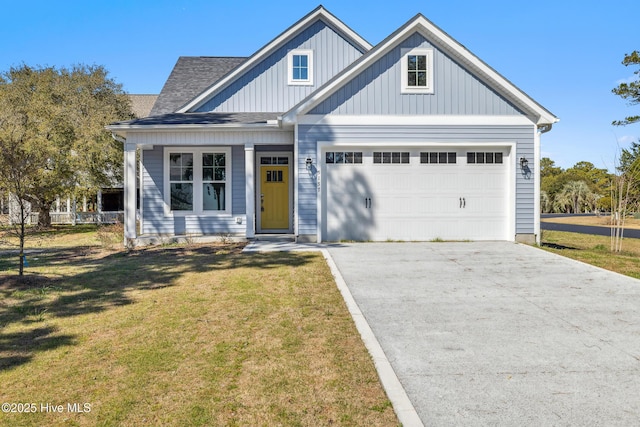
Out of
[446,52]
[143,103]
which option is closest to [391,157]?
[446,52]

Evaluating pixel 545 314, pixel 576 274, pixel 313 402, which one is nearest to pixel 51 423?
pixel 313 402

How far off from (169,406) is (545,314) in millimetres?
4753

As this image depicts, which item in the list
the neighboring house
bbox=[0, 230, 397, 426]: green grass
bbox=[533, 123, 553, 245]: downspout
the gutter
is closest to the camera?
bbox=[0, 230, 397, 426]: green grass

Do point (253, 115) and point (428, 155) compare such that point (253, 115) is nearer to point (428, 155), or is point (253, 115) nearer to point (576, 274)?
point (428, 155)

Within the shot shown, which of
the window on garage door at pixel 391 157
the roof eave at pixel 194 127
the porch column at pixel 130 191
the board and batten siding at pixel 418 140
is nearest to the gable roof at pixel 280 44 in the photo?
the roof eave at pixel 194 127

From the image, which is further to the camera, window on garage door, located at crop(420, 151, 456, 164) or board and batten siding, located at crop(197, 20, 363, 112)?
board and batten siding, located at crop(197, 20, 363, 112)

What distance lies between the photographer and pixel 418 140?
12094 millimetres

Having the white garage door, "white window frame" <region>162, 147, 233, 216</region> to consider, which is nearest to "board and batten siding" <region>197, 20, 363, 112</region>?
"white window frame" <region>162, 147, 233, 216</region>

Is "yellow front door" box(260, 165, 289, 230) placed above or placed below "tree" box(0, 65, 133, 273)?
below

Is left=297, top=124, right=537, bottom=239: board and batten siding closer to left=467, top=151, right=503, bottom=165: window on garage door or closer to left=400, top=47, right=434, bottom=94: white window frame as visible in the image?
left=467, top=151, right=503, bottom=165: window on garage door

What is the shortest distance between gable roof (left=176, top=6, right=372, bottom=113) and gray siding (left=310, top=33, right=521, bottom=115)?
146 inches

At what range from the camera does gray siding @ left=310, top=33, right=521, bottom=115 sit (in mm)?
12023

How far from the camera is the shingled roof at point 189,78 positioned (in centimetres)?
1600

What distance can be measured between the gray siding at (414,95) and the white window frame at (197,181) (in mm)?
3733
